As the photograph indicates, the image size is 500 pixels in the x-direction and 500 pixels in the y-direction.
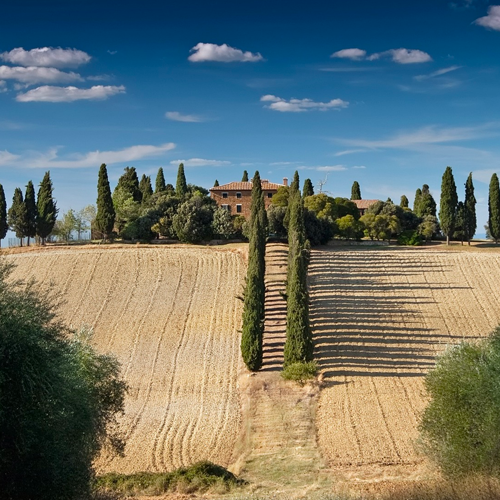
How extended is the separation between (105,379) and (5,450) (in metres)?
8.22

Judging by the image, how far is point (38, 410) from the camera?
1825 centimetres

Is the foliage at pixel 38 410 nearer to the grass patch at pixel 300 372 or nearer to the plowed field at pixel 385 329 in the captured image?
the plowed field at pixel 385 329

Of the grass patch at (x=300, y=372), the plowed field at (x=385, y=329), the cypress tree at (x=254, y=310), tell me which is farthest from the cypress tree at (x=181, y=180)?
the grass patch at (x=300, y=372)

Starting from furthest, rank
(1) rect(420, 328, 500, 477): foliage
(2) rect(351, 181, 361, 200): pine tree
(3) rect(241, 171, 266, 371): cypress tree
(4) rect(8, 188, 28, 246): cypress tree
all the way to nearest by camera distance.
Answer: (2) rect(351, 181, 361, 200): pine tree
(4) rect(8, 188, 28, 246): cypress tree
(3) rect(241, 171, 266, 371): cypress tree
(1) rect(420, 328, 500, 477): foliage

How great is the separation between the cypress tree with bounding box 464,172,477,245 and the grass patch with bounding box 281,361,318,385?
43.5m

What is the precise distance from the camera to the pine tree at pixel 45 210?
71125mm

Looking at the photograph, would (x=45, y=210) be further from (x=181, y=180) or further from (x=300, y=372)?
(x=300, y=372)

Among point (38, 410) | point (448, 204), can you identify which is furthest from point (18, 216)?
point (38, 410)

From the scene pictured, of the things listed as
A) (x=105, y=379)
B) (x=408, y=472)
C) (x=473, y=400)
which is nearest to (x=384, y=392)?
(x=408, y=472)

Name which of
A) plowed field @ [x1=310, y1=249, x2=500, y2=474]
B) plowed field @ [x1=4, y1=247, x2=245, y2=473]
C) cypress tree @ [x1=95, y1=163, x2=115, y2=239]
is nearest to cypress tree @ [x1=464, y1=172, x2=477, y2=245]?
plowed field @ [x1=310, y1=249, x2=500, y2=474]

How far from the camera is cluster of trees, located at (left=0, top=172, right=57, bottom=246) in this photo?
70488 millimetres

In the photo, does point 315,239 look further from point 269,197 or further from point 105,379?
point 105,379

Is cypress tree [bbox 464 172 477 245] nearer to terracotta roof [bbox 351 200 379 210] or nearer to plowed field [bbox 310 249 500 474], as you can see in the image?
plowed field [bbox 310 249 500 474]

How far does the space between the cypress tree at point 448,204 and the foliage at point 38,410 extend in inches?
2321
